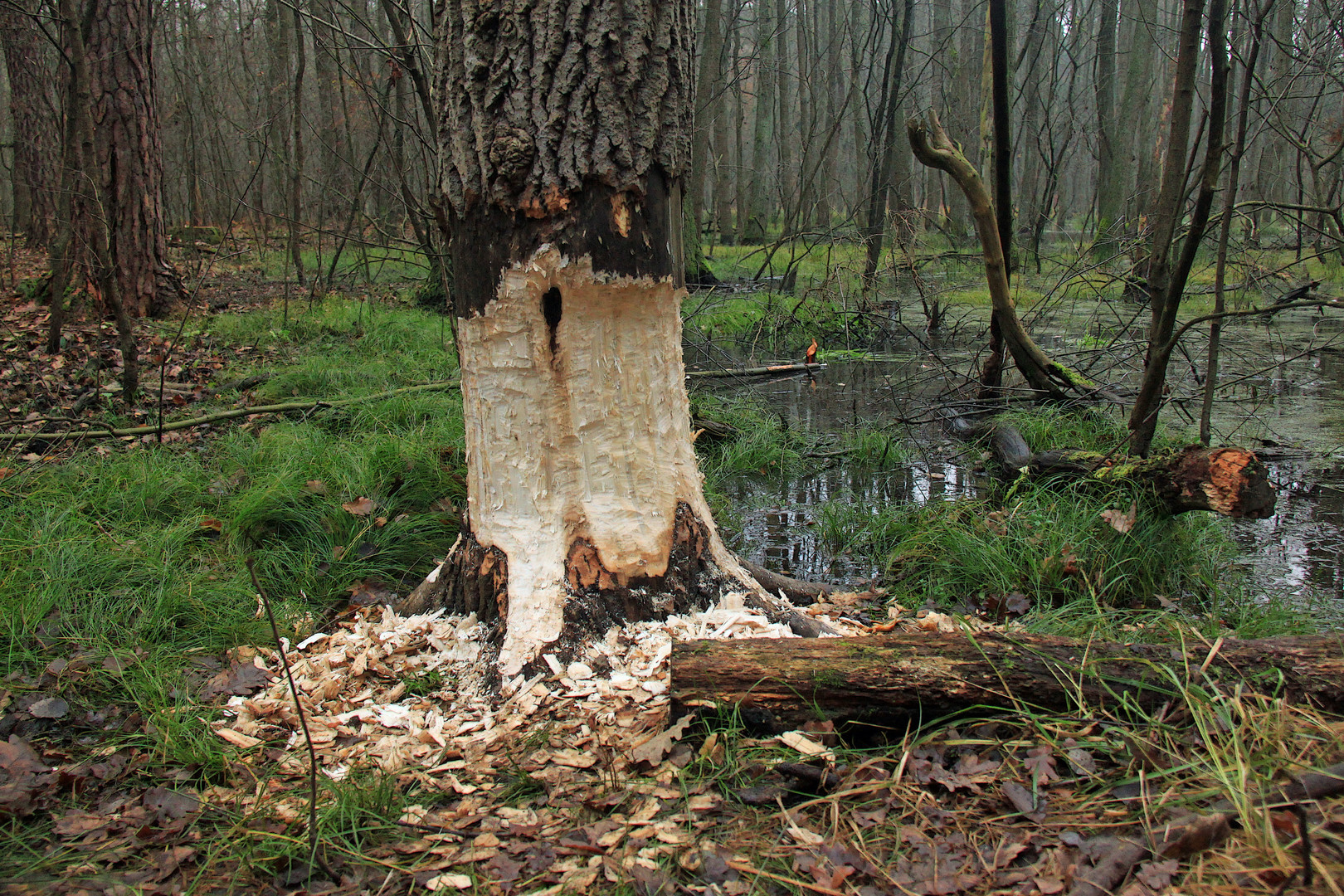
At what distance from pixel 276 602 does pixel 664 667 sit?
1497 millimetres

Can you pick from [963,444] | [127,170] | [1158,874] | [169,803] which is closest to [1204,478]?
[1158,874]

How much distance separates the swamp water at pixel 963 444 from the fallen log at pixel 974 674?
4.82ft

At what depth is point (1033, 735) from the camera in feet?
5.82

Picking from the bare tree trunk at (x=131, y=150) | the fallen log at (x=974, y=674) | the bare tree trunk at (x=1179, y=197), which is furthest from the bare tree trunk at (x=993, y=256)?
the bare tree trunk at (x=131, y=150)

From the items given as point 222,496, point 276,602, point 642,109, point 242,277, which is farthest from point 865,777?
point 242,277

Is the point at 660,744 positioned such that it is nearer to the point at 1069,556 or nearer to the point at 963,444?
the point at 1069,556

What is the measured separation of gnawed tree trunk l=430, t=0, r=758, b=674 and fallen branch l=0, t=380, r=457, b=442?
2.52 meters

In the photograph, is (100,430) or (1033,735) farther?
(100,430)

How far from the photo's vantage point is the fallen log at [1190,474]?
271 cm

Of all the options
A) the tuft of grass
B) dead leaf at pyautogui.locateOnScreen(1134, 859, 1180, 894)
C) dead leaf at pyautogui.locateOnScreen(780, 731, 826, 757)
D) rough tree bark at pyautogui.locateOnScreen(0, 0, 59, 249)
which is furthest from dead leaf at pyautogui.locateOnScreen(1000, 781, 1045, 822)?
rough tree bark at pyautogui.locateOnScreen(0, 0, 59, 249)

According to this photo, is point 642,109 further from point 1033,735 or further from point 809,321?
point 809,321

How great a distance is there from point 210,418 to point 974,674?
395cm

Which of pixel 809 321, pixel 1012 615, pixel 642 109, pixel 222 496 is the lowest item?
pixel 1012 615

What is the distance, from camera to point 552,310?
2211 millimetres
